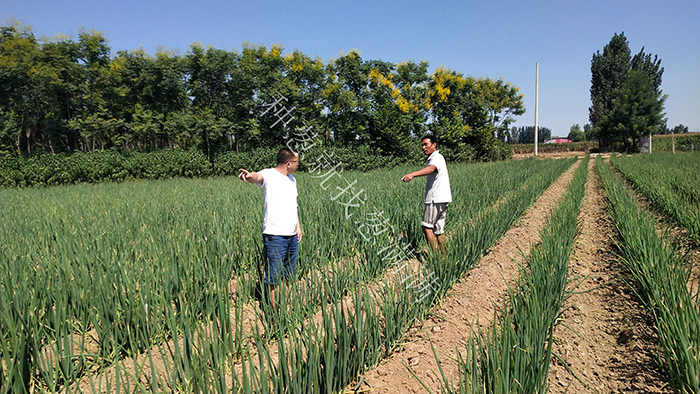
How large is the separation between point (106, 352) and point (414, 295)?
2.00 metres

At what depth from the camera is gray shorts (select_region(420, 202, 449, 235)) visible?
375 centimetres

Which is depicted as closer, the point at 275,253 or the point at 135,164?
the point at 275,253

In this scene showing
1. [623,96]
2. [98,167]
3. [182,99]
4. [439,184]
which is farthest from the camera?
[623,96]

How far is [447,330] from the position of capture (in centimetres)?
255

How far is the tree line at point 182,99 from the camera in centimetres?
1598

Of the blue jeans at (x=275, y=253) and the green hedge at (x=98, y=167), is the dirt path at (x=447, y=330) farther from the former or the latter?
the green hedge at (x=98, y=167)

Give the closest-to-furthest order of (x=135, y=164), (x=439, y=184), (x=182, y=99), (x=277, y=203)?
(x=277, y=203) → (x=439, y=184) → (x=135, y=164) → (x=182, y=99)

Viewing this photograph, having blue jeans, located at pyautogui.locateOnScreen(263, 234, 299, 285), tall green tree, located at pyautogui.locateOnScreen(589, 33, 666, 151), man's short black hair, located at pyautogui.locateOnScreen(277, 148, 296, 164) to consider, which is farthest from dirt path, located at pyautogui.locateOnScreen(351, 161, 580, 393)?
tall green tree, located at pyautogui.locateOnScreen(589, 33, 666, 151)

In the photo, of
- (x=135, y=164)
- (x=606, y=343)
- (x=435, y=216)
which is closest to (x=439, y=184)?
(x=435, y=216)

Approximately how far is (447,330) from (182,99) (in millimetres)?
19114

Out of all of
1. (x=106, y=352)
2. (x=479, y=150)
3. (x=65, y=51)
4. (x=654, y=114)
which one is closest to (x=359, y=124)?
(x=479, y=150)

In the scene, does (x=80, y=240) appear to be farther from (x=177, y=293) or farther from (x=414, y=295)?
(x=414, y=295)

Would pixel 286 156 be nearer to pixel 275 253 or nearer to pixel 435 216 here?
pixel 275 253

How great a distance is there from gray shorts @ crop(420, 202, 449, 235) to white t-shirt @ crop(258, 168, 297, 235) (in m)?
1.69
